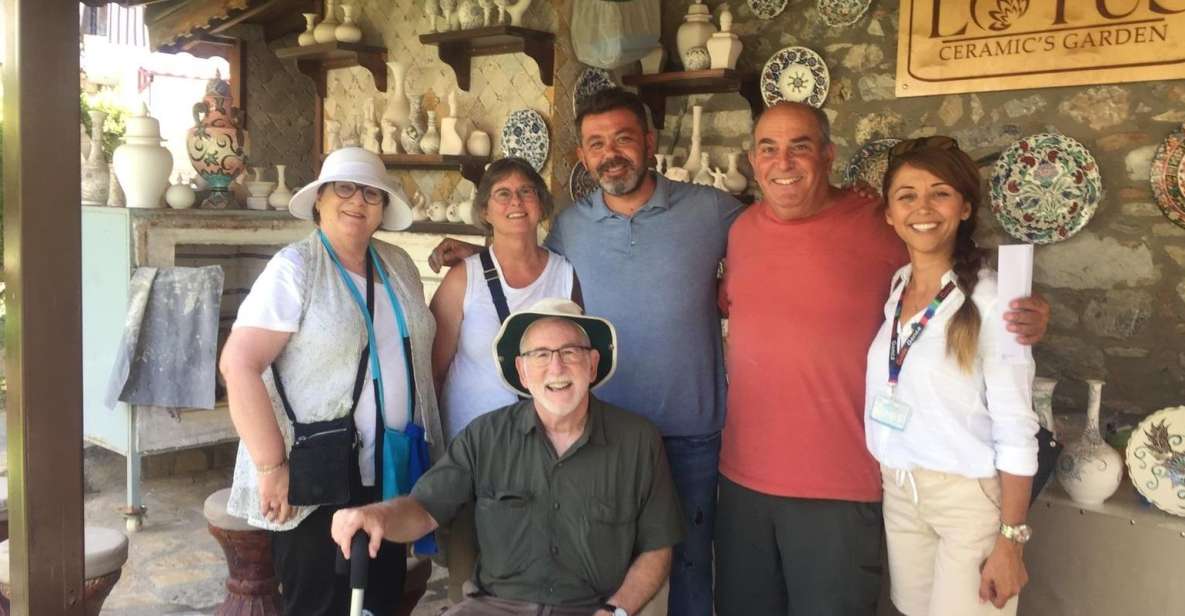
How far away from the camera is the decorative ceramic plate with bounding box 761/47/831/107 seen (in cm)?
424

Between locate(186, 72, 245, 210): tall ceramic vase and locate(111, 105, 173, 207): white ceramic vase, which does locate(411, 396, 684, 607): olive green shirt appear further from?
locate(186, 72, 245, 210): tall ceramic vase

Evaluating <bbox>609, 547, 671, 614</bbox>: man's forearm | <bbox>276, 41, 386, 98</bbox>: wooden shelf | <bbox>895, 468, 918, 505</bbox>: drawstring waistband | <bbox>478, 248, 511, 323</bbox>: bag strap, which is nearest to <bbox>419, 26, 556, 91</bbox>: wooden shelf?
<bbox>276, 41, 386, 98</bbox>: wooden shelf

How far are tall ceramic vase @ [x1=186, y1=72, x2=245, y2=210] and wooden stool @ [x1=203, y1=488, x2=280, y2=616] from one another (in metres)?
2.26

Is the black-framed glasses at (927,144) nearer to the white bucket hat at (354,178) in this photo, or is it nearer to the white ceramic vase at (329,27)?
the white bucket hat at (354,178)

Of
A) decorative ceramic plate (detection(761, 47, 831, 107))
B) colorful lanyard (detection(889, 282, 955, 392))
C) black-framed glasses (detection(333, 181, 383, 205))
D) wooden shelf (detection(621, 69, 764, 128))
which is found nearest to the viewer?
colorful lanyard (detection(889, 282, 955, 392))

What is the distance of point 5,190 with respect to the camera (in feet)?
5.69

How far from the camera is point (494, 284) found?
8.33 feet

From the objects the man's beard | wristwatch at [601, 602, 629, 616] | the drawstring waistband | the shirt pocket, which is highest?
the man's beard

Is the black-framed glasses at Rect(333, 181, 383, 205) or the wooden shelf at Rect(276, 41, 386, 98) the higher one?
the wooden shelf at Rect(276, 41, 386, 98)

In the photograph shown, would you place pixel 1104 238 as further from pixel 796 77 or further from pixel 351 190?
pixel 351 190

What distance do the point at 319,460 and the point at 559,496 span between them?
0.56 meters

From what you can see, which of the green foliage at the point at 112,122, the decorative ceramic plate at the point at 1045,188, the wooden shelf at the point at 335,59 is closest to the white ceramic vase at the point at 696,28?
the decorative ceramic plate at the point at 1045,188

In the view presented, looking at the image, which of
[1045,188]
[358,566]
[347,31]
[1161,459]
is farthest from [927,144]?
[347,31]

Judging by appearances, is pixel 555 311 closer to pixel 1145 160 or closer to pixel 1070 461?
pixel 1070 461
